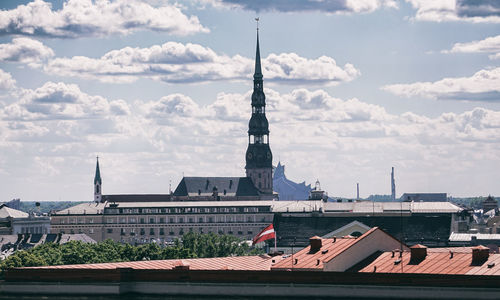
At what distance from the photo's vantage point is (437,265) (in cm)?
12319

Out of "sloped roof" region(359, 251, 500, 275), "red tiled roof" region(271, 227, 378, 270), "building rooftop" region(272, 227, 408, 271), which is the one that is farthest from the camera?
"building rooftop" region(272, 227, 408, 271)

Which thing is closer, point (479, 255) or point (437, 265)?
point (479, 255)

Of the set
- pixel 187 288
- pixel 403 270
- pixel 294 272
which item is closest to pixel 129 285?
pixel 187 288

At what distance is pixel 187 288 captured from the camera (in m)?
117

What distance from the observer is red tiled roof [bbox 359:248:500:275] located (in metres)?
120

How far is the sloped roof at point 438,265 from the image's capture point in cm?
11962

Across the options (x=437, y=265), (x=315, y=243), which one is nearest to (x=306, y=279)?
(x=437, y=265)

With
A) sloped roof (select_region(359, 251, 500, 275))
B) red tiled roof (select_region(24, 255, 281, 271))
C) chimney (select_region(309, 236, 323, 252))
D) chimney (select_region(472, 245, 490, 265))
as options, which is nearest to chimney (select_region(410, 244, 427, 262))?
sloped roof (select_region(359, 251, 500, 275))

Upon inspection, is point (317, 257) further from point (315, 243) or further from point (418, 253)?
point (418, 253)

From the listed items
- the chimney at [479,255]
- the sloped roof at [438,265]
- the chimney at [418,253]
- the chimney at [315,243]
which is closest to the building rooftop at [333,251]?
the chimney at [315,243]

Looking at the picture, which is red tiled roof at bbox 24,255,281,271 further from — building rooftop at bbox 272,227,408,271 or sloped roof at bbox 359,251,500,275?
sloped roof at bbox 359,251,500,275

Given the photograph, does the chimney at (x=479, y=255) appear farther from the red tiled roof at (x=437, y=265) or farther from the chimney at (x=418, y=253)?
the chimney at (x=418, y=253)

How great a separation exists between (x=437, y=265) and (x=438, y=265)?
9 cm

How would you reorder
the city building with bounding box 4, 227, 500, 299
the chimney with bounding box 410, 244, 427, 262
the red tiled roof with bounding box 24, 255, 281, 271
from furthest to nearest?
the red tiled roof with bounding box 24, 255, 281, 271, the chimney with bounding box 410, 244, 427, 262, the city building with bounding box 4, 227, 500, 299
